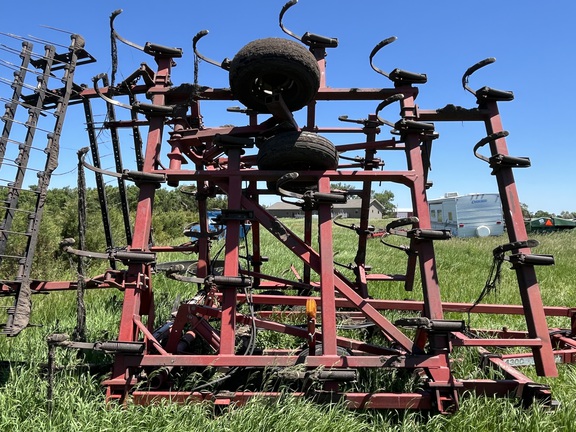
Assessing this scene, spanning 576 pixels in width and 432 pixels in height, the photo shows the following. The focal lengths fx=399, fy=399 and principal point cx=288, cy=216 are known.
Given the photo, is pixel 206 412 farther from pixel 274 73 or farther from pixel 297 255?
pixel 274 73

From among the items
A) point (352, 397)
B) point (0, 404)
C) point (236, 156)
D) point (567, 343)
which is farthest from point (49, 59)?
point (567, 343)

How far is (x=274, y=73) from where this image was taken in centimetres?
410

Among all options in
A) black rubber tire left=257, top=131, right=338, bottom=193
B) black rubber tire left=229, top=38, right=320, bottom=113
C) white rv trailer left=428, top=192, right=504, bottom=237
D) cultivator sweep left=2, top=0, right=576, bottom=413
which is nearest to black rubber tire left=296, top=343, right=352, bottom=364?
cultivator sweep left=2, top=0, right=576, bottom=413

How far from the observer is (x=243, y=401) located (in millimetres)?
3486

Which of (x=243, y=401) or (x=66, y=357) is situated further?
(x=66, y=357)

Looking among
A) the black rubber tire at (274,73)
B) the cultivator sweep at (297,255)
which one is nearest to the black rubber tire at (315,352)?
the cultivator sweep at (297,255)

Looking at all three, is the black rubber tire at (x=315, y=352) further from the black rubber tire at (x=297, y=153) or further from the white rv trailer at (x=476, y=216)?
the white rv trailer at (x=476, y=216)

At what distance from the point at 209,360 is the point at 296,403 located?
2.80 feet

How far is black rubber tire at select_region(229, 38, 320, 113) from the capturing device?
3.93 meters

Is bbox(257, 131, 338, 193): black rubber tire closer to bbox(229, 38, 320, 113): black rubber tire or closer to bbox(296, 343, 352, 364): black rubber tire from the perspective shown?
bbox(229, 38, 320, 113): black rubber tire

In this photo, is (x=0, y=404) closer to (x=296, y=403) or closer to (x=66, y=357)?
(x=66, y=357)

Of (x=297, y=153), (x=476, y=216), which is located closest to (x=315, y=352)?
(x=297, y=153)

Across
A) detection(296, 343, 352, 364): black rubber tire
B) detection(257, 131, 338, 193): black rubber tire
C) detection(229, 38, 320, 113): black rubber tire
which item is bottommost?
detection(296, 343, 352, 364): black rubber tire

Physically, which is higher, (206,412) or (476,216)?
(476,216)
